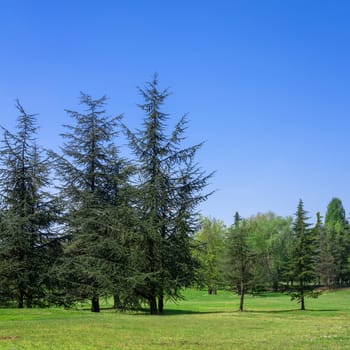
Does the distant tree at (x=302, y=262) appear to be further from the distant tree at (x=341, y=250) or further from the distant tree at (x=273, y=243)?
the distant tree at (x=341, y=250)

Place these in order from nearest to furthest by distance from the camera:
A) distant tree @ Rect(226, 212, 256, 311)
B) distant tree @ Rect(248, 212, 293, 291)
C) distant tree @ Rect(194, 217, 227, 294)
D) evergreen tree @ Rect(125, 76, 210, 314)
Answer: evergreen tree @ Rect(125, 76, 210, 314)
distant tree @ Rect(226, 212, 256, 311)
distant tree @ Rect(194, 217, 227, 294)
distant tree @ Rect(248, 212, 293, 291)

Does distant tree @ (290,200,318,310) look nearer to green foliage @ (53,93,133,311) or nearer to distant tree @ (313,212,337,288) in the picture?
green foliage @ (53,93,133,311)

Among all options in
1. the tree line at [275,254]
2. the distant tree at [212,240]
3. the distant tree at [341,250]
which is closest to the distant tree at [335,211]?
the tree line at [275,254]

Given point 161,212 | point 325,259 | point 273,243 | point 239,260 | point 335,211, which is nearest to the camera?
point 161,212

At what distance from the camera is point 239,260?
41.2 meters

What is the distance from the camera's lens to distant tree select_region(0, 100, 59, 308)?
3059cm

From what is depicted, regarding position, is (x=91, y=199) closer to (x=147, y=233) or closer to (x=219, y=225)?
(x=147, y=233)

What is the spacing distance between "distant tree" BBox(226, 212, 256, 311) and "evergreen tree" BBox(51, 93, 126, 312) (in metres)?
13.7

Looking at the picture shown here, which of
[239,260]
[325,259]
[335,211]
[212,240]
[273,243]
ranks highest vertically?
[335,211]

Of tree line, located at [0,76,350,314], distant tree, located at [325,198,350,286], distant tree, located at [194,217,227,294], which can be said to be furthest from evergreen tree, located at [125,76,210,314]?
distant tree, located at [325,198,350,286]

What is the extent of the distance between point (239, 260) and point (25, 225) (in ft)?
66.0

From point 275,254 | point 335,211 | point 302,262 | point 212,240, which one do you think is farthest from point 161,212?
point 335,211

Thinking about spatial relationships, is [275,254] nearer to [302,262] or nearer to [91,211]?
[302,262]

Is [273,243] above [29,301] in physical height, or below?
above
